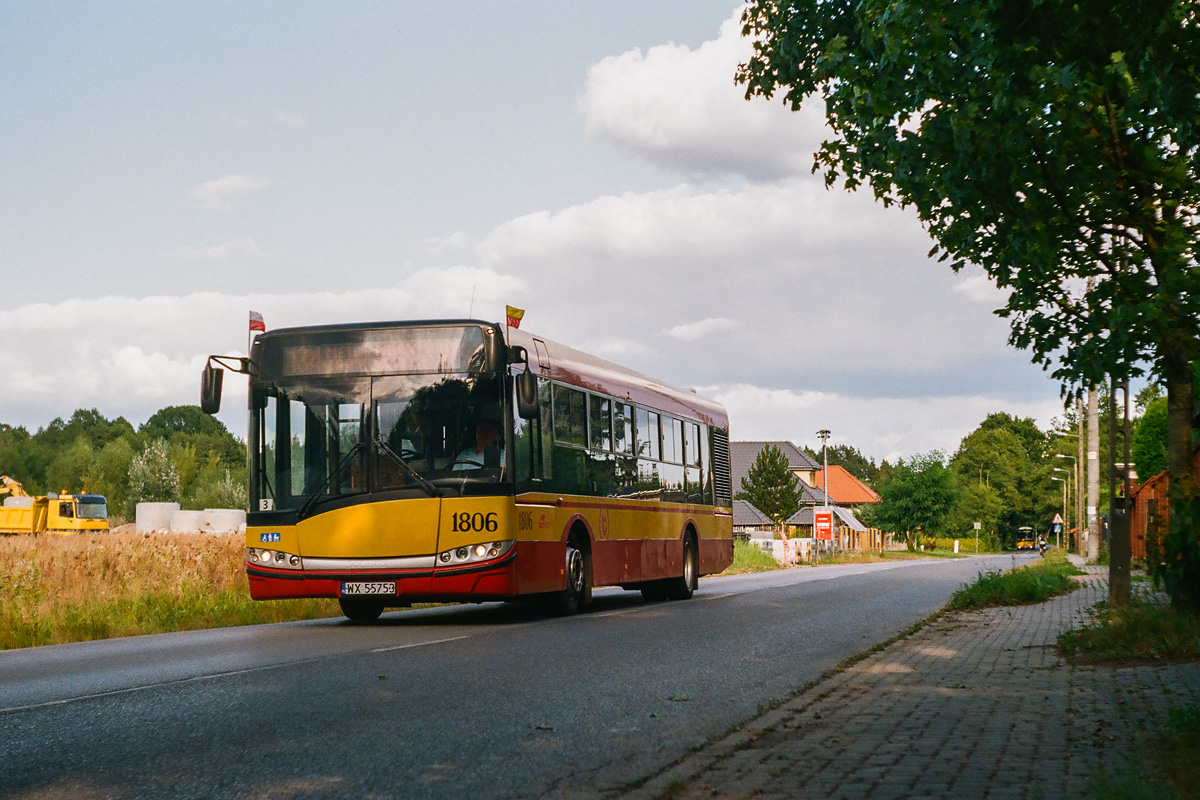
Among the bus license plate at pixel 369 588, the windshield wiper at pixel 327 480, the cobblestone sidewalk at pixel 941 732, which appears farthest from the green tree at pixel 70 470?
the cobblestone sidewalk at pixel 941 732

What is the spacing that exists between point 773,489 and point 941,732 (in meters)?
91.3

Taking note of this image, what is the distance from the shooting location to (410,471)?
556 inches

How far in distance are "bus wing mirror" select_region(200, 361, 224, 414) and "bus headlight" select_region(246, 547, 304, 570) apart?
5.52 feet

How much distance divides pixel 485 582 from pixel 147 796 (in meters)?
8.68

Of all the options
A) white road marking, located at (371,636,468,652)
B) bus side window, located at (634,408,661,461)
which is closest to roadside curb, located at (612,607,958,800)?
white road marking, located at (371,636,468,652)

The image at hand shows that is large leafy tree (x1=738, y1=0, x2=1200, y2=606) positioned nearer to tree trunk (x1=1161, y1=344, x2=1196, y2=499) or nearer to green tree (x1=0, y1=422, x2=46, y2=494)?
tree trunk (x1=1161, y1=344, x2=1196, y2=499)

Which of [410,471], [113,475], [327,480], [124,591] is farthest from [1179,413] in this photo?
[113,475]

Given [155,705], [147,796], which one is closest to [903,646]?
[155,705]

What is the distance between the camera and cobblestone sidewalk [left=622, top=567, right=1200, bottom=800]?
214 inches

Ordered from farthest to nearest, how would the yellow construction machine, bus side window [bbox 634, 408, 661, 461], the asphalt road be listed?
the yellow construction machine < bus side window [bbox 634, 408, 661, 461] < the asphalt road

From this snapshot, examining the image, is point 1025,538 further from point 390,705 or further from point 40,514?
point 390,705

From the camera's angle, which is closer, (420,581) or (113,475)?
(420,581)

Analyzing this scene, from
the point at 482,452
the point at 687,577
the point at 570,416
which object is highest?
the point at 570,416

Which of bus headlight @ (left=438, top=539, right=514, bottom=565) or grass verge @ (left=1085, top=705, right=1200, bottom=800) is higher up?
bus headlight @ (left=438, top=539, right=514, bottom=565)
